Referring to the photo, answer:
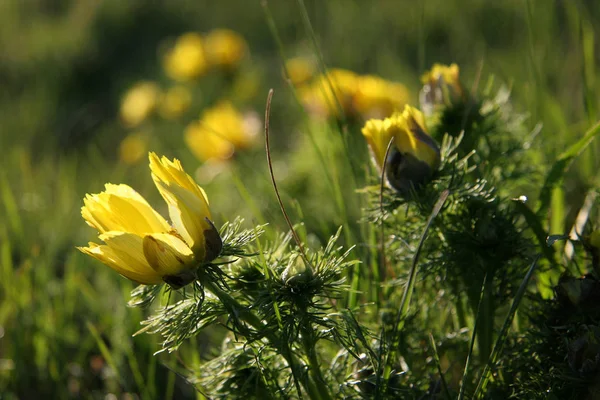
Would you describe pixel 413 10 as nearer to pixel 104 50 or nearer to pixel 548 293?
pixel 104 50

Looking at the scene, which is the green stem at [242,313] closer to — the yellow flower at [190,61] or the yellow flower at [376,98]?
the yellow flower at [376,98]

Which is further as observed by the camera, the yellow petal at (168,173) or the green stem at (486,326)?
the green stem at (486,326)

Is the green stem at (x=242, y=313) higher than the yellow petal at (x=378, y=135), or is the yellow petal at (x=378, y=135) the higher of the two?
the yellow petal at (x=378, y=135)

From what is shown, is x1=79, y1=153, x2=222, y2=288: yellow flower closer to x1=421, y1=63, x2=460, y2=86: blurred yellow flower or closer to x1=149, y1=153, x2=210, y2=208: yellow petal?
x1=149, y1=153, x2=210, y2=208: yellow petal

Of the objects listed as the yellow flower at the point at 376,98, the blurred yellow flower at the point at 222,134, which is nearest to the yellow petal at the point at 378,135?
the yellow flower at the point at 376,98

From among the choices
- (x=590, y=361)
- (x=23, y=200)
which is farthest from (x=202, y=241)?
(x=23, y=200)

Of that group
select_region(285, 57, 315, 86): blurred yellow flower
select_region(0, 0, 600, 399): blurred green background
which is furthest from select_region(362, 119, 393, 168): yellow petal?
select_region(285, 57, 315, 86): blurred yellow flower

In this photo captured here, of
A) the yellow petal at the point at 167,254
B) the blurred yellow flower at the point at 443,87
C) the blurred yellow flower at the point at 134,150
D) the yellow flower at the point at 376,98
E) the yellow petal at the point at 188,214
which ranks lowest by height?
the yellow petal at the point at 167,254
